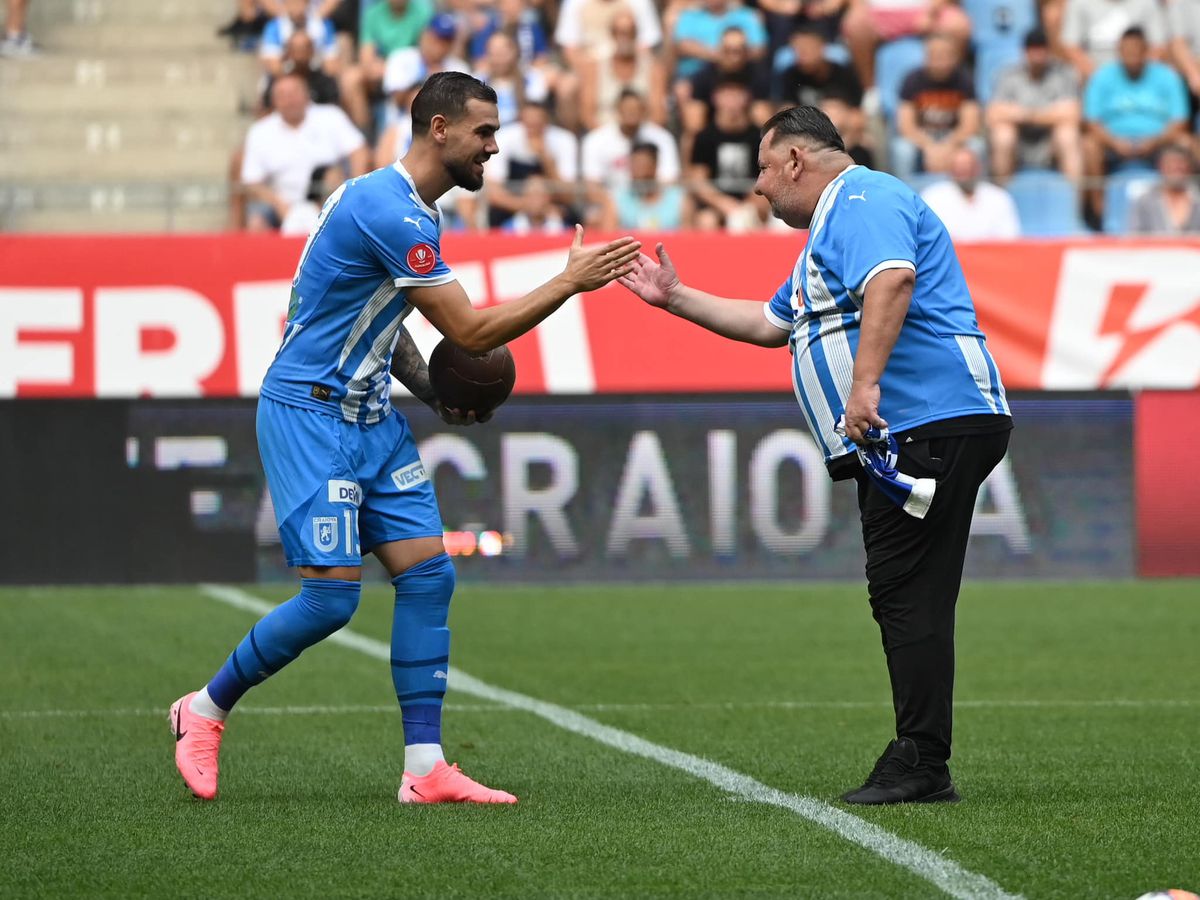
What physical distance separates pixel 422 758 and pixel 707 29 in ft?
42.7

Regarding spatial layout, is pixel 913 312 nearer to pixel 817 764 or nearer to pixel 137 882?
pixel 817 764

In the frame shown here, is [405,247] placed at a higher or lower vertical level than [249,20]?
lower

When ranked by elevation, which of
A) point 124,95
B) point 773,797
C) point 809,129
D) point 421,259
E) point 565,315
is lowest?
point 773,797

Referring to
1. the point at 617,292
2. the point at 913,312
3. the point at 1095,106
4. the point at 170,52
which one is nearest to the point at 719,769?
the point at 913,312

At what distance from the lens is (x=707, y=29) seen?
18.2 m

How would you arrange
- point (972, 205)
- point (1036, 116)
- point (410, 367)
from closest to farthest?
point (410, 367) < point (972, 205) < point (1036, 116)

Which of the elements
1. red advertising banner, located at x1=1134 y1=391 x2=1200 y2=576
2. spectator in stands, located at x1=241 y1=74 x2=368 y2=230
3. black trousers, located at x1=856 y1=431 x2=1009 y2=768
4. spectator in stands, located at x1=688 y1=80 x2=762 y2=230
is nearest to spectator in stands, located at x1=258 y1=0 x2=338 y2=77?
spectator in stands, located at x1=241 y1=74 x2=368 y2=230

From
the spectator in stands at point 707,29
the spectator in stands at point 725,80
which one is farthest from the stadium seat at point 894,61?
the spectator in stands at point 725,80

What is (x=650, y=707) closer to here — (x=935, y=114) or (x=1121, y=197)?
(x=1121, y=197)

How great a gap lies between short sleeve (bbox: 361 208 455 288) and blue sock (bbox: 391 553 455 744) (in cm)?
88

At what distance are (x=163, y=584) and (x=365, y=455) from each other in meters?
8.39

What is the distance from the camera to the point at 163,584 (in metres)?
14.2

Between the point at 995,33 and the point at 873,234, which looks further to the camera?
the point at 995,33

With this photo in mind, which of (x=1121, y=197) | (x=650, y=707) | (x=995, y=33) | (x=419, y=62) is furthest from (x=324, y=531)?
(x=995, y=33)
